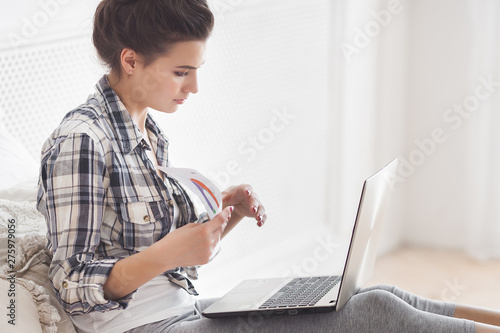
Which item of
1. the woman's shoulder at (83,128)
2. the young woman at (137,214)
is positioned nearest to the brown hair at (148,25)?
the young woman at (137,214)

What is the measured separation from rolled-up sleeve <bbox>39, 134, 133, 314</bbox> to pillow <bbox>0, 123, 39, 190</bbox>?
377 mm

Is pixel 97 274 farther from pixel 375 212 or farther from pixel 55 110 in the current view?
pixel 55 110

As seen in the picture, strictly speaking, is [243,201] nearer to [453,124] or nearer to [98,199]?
[98,199]

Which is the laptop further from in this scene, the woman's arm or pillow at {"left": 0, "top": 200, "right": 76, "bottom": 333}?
pillow at {"left": 0, "top": 200, "right": 76, "bottom": 333}

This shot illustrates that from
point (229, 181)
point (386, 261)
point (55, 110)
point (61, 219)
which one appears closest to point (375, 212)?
point (61, 219)

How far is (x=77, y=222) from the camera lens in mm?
1141

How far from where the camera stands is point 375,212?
135cm

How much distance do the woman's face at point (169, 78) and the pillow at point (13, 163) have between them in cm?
38

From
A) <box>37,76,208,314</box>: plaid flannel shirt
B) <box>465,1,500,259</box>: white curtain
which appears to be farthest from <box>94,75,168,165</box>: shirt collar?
<box>465,1,500,259</box>: white curtain

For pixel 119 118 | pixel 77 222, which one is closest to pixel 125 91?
pixel 119 118

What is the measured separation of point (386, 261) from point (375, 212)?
1.79m

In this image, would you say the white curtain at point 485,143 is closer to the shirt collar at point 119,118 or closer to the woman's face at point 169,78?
the woman's face at point 169,78

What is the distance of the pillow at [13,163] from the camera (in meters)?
1.50

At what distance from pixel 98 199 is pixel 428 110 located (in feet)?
7.32
